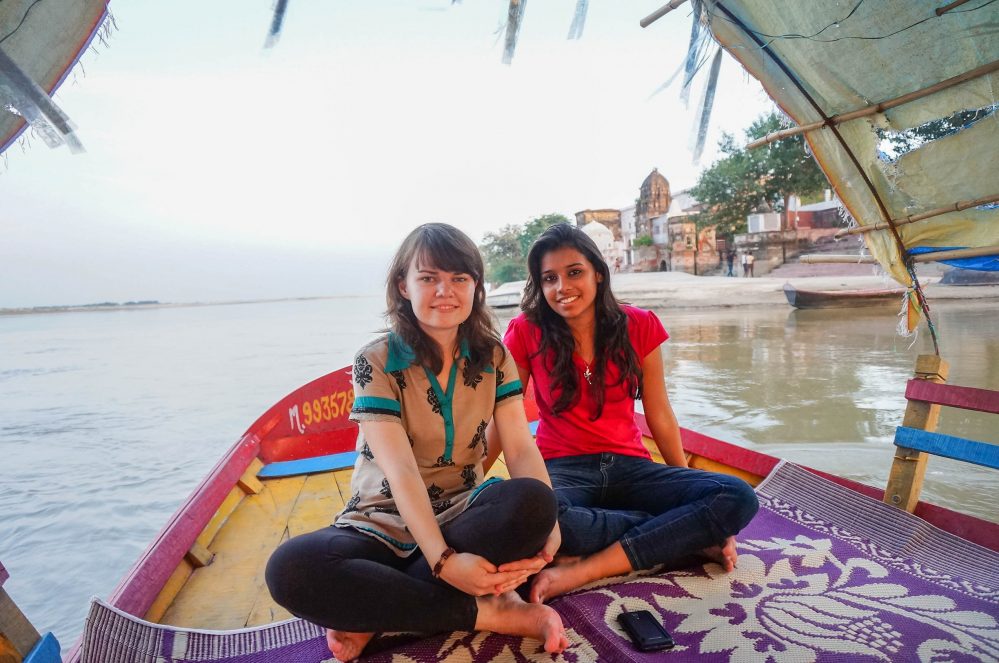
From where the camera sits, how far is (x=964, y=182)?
1.89 meters

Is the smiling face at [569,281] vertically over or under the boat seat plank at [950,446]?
over

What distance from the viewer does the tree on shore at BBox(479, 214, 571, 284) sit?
1286 inches

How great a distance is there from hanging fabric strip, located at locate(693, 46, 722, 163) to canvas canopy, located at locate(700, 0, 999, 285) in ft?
0.32

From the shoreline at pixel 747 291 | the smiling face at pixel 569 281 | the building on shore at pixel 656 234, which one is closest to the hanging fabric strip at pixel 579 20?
the smiling face at pixel 569 281

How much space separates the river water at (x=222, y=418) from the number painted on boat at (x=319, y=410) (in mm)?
684

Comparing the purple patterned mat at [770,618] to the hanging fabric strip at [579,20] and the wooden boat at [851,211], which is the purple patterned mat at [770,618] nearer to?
the wooden boat at [851,211]

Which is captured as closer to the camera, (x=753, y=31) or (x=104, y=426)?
(x=753, y=31)

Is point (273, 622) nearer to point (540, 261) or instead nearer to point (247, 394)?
point (540, 261)

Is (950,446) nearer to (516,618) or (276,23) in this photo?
(516,618)

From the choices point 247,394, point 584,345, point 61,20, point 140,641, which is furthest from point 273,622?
point 247,394

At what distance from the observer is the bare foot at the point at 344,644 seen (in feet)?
4.00

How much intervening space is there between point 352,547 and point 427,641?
29cm

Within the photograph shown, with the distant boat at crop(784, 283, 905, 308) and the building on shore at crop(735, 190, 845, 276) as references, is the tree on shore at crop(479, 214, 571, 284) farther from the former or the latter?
the distant boat at crop(784, 283, 905, 308)

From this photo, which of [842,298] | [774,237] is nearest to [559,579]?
[842,298]
